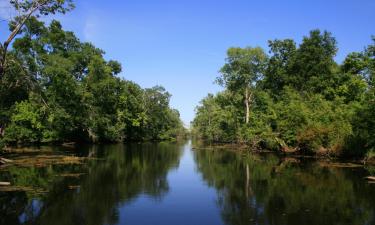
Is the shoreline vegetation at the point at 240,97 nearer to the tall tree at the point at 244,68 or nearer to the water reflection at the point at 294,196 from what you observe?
the tall tree at the point at 244,68

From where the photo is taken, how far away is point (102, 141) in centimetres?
7394

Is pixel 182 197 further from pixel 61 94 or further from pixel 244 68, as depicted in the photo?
pixel 244 68

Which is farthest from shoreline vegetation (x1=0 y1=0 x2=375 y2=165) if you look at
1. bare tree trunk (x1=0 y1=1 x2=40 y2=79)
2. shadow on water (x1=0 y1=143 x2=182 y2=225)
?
shadow on water (x1=0 y1=143 x2=182 y2=225)

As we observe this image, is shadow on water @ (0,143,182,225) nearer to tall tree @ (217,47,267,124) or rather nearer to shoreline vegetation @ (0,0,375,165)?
shoreline vegetation @ (0,0,375,165)

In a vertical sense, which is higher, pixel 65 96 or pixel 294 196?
pixel 65 96

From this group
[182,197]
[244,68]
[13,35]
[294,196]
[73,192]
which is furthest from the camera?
[244,68]

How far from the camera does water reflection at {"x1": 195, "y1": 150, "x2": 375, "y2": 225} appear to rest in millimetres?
14297

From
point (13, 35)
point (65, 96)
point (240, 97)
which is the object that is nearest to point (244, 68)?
point (240, 97)

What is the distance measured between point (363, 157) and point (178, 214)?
90.7ft

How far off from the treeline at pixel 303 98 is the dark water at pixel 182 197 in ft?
31.5

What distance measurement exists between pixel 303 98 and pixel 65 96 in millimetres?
37699

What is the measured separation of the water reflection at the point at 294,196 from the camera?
1430 centimetres

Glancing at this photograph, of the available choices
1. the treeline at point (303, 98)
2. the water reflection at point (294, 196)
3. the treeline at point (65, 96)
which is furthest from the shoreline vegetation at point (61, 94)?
the treeline at point (303, 98)

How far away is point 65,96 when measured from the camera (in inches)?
2168
